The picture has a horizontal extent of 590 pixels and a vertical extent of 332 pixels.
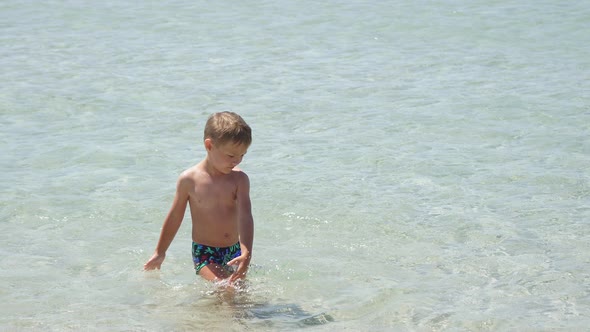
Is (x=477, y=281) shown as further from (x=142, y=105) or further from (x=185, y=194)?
(x=142, y=105)

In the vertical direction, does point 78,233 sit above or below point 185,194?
below

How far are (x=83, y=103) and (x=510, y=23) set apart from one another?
20.1 ft

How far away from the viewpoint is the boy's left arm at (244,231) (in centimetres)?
430

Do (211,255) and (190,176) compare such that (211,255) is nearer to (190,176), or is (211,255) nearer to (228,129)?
(190,176)

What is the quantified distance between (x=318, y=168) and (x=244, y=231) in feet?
8.07

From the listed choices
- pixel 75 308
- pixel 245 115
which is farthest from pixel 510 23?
pixel 75 308

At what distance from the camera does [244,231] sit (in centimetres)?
441

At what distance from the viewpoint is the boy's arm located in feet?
15.4

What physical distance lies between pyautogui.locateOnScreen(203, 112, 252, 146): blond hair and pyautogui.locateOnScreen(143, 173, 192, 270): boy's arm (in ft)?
1.32

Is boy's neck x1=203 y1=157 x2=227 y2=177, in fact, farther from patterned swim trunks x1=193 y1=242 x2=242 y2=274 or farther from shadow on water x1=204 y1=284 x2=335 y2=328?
shadow on water x1=204 y1=284 x2=335 y2=328

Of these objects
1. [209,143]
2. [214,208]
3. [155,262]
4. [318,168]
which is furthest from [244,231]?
[318,168]

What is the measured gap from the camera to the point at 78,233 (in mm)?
5590

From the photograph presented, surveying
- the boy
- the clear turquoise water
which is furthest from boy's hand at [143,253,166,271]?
the clear turquoise water

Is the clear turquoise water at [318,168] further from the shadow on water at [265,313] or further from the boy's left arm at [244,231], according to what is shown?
the boy's left arm at [244,231]
